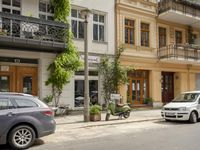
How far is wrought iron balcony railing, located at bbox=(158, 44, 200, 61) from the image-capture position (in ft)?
71.3

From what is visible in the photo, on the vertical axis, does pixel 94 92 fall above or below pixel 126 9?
below

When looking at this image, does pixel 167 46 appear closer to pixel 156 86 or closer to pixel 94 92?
pixel 156 86

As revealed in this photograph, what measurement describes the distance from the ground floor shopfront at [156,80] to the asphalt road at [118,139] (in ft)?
28.1

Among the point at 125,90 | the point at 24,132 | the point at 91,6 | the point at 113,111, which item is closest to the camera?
the point at 24,132

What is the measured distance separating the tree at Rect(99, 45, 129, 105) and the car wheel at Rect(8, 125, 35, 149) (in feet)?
33.9

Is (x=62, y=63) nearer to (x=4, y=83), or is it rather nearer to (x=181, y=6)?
(x=4, y=83)

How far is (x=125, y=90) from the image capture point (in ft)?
66.6

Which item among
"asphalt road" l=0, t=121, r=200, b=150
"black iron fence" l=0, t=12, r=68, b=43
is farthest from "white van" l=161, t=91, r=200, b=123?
"black iron fence" l=0, t=12, r=68, b=43

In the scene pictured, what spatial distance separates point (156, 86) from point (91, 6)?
7951mm

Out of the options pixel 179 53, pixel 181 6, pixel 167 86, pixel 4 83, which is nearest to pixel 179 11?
pixel 181 6

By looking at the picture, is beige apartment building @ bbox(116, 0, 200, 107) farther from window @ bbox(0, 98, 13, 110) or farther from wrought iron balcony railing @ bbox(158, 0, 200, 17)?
window @ bbox(0, 98, 13, 110)

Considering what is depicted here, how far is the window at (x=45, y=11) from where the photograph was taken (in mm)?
17141

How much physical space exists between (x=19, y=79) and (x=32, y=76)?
857 mm

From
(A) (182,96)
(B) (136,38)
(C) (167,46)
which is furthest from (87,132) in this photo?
(C) (167,46)
